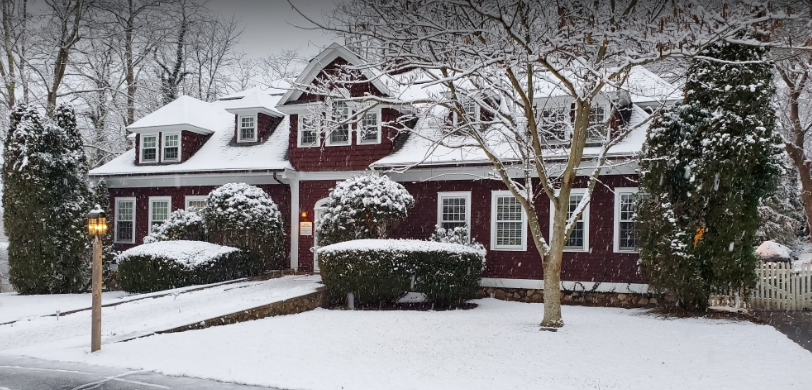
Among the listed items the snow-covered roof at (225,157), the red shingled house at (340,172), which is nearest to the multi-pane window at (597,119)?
the red shingled house at (340,172)

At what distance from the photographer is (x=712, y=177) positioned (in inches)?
505

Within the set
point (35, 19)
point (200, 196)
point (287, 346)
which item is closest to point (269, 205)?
point (200, 196)

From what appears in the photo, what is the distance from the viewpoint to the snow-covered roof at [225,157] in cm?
1923

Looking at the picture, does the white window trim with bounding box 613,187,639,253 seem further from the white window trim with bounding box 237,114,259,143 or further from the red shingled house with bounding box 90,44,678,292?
the white window trim with bounding box 237,114,259,143

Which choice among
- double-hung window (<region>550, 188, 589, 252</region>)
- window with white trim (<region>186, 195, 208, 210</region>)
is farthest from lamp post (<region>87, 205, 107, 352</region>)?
window with white trim (<region>186, 195, 208, 210</region>)

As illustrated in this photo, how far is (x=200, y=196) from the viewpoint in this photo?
2019 cm

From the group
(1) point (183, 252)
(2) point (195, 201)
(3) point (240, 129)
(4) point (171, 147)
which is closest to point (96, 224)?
(1) point (183, 252)

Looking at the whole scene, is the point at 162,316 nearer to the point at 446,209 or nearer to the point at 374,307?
the point at 374,307

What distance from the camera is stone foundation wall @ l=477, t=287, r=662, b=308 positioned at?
604 inches

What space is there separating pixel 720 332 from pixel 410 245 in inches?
252

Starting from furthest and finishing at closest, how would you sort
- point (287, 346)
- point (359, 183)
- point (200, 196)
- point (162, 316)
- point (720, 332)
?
1. point (200, 196)
2. point (359, 183)
3. point (162, 316)
4. point (720, 332)
5. point (287, 346)

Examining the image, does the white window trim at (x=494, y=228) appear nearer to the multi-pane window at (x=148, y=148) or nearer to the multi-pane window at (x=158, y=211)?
the multi-pane window at (x=158, y=211)

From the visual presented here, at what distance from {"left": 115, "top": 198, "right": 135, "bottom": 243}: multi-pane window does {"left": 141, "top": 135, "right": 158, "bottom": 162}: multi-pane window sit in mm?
1478

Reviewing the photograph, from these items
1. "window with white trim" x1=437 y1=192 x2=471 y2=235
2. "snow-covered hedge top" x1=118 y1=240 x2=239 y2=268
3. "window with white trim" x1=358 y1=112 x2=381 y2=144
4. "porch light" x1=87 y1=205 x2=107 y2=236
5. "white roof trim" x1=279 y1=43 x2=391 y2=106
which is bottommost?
"snow-covered hedge top" x1=118 y1=240 x2=239 y2=268
